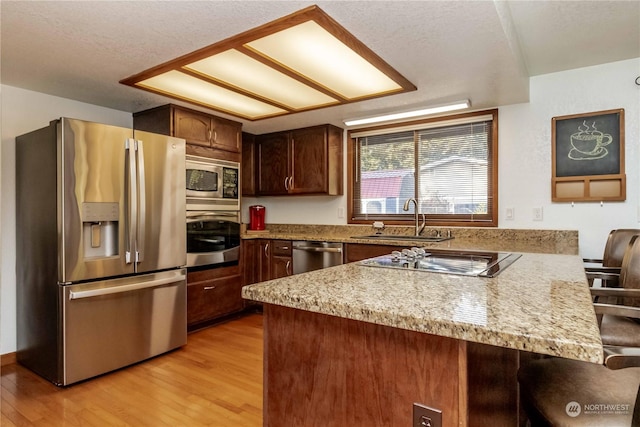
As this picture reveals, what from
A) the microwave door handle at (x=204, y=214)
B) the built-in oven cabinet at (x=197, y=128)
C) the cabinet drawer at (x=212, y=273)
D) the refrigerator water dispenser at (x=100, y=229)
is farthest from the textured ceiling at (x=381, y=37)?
the cabinet drawer at (x=212, y=273)

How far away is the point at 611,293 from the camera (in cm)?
140

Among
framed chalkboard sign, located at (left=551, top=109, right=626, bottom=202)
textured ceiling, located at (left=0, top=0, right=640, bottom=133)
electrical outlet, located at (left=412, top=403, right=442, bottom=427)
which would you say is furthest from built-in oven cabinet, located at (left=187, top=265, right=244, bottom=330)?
framed chalkboard sign, located at (left=551, top=109, right=626, bottom=202)

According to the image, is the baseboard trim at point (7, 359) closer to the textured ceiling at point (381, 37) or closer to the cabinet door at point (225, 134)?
the textured ceiling at point (381, 37)

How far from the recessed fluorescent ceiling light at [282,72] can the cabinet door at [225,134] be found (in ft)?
1.06

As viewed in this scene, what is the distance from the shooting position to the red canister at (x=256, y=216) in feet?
14.9

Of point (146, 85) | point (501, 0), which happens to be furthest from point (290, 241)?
point (501, 0)

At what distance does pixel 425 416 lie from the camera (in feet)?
2.75

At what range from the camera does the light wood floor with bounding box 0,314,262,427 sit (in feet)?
6.45

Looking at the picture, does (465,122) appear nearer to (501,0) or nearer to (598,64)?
(598,64)

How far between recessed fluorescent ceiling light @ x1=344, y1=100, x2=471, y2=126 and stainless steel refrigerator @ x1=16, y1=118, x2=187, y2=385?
1698 millimetres

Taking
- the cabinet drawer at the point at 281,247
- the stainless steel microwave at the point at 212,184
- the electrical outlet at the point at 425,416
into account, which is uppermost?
the stainless steel microwave at the point at 212,184

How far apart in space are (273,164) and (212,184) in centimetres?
101

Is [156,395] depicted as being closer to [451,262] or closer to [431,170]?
[451,262]

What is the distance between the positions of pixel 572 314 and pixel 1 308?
358cm
